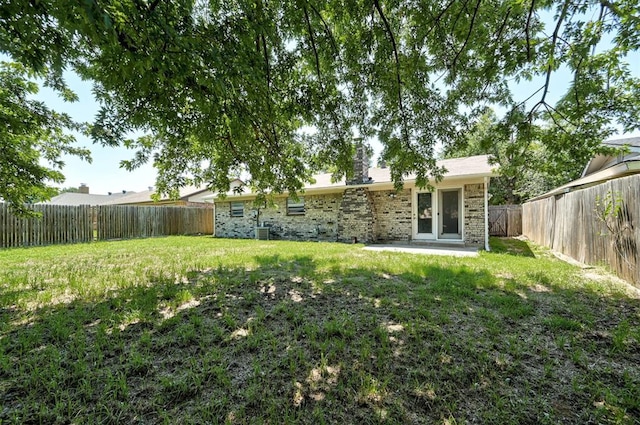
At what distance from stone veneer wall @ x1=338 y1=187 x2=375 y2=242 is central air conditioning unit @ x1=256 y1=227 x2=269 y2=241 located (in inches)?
152

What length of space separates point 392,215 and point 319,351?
364 inches

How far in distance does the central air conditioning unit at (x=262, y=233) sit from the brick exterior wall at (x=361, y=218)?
1.33 ft

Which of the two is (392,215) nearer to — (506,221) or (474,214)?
(474,214)

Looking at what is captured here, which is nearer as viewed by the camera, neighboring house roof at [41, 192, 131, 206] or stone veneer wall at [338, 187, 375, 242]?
stone veneer wall at [338, 187, 375, 242]

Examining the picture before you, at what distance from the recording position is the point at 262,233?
43.7 ft

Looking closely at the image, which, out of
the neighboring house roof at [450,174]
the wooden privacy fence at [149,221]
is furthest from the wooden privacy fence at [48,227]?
the neighboring house roof at [450,174]

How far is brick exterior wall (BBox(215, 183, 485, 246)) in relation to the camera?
960 cm

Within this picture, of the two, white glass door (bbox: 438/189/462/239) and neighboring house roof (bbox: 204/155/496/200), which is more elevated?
neighboring house roof (bbox: 204/155/496/200)

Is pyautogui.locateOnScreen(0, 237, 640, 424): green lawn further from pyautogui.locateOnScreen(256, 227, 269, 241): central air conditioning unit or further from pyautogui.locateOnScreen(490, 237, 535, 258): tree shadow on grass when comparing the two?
pyautogui.locateOnScreen(256, 227, 269, 241): central air conditioning unit

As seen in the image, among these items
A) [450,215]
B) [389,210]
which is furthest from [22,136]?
[450,215]

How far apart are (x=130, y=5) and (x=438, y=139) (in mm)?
4794


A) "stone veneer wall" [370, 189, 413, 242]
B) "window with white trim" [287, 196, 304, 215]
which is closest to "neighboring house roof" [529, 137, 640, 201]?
"stone veneer wall" [370, 189, 413, 242]

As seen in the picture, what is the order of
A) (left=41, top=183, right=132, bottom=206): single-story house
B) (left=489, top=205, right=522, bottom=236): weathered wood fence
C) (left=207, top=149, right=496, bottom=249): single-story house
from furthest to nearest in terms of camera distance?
(left=41, top=183, right=132, bottom=206): single-story house
(left=489, top=205, right=522, bottom=236): weathered wood fence
(left=207, top=149, right=496, bottom=249): single-story house

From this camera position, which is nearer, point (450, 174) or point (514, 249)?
point (514, 249)
